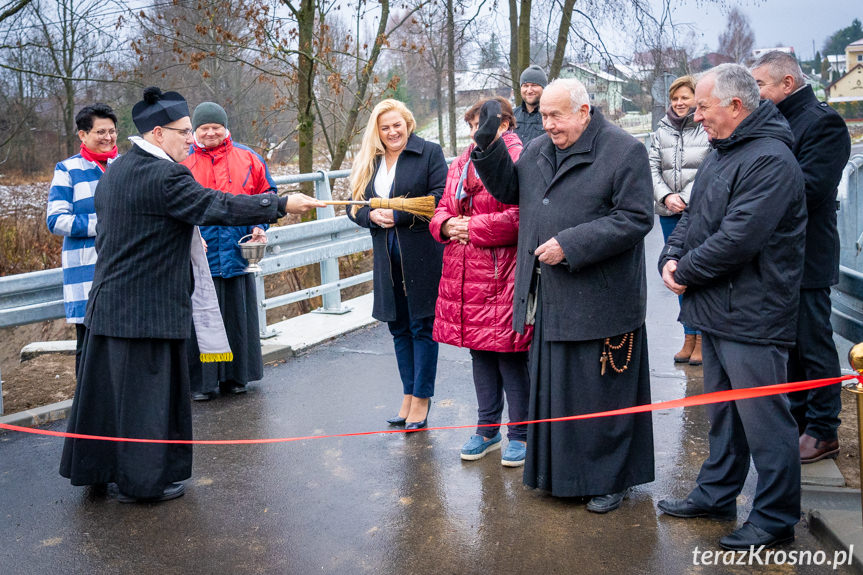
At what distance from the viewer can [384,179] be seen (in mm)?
5707

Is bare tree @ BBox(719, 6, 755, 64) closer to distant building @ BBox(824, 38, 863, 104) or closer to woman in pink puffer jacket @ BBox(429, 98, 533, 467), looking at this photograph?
distant building @ BBox(824, 38, 863, 104)

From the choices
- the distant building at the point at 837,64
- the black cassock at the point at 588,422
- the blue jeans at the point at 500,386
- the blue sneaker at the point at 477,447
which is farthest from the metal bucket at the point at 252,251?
the distant building at the point at 837,64

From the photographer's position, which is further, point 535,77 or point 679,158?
point 535,77

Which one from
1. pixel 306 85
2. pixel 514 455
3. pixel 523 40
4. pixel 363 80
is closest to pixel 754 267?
pixel 514 455

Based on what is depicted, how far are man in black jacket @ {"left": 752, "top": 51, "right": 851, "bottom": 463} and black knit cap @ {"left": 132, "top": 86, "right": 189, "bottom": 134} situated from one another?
10.0 feet

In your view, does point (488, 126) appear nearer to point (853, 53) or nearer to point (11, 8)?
point (11, 8)

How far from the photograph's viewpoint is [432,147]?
5676 mm

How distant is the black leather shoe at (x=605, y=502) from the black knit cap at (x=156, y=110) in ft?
9.52

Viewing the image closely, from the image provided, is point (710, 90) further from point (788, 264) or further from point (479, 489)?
point (479, 489)

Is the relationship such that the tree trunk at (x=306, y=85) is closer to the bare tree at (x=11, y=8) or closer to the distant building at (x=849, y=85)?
the bare tree at (x=11, y=8)

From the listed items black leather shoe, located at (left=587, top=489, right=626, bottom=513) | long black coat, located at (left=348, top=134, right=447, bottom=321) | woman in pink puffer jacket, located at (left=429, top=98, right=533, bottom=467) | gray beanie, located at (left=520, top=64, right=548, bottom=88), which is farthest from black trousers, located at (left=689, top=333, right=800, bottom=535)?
gray beanie, located at (left=520, top=64, right=548, bottom=88)

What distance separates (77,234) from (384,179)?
2.03 meters

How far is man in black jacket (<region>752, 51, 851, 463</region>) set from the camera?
14.8 feet

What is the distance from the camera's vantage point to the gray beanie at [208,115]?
6.35 m
